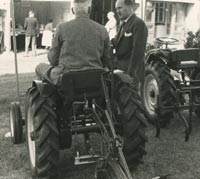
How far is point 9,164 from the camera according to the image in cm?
481

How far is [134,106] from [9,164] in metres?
1.66

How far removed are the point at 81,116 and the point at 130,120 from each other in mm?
568

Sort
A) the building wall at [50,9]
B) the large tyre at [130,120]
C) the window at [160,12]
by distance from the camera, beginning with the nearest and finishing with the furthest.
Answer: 1. the large tyre at [130,120]
2. the building wall at [50,9]
3. the window at [160,12]

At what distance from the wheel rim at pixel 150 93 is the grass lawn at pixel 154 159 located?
1.53 ft

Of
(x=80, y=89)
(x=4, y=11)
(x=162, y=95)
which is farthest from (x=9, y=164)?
(x=4, y=11)

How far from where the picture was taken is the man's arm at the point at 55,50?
418 centimetres

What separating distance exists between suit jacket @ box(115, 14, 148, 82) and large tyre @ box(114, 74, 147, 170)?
3.64ft

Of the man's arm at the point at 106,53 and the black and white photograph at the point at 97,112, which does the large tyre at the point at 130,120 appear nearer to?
the black and white photograph at the point at 97,112

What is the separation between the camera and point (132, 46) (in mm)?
5629

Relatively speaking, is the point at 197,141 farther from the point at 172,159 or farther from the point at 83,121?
the point at 83,121

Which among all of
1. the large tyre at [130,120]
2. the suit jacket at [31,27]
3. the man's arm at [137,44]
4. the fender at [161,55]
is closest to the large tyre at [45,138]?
the large tyre at [130,120]

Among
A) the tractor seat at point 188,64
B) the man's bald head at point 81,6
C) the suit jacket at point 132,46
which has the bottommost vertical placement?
the tractor seat at point 188,64

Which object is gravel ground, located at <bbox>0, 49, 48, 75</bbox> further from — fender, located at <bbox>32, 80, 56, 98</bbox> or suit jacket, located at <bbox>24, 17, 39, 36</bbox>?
fender, located at <bbox>32, 80, 56, 98</bbox>

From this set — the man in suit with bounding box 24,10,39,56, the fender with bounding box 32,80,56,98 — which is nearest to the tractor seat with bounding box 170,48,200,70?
the fender with bounding box 32,80,56,98
